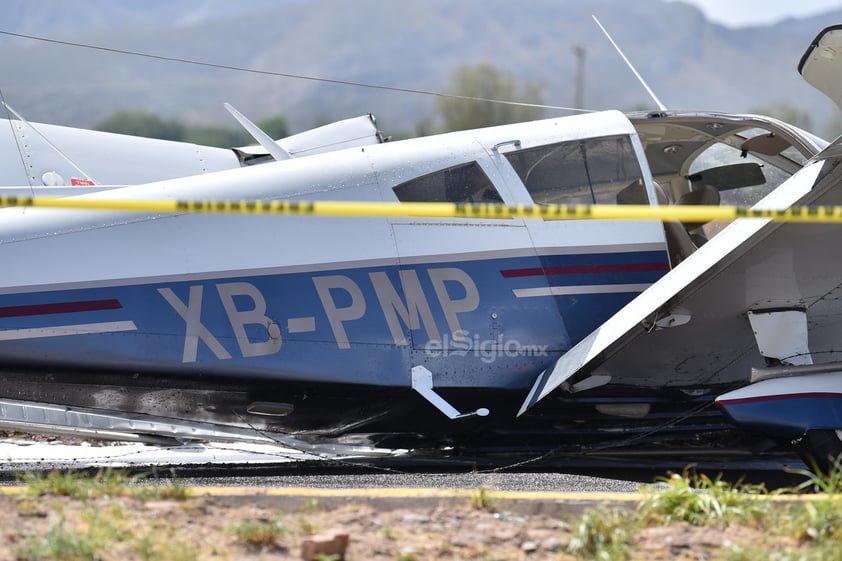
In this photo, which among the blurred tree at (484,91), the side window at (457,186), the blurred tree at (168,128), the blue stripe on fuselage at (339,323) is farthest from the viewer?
the blurred tree at (484,91)

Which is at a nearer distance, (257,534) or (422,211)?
(257,534)

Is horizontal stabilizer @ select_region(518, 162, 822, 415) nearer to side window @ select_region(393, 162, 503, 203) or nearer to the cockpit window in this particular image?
side window @ select_region(393, 162, 503, 203)

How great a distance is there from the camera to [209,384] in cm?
589

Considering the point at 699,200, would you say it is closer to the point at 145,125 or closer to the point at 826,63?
the point at 826,63

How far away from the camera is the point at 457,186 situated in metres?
6.28

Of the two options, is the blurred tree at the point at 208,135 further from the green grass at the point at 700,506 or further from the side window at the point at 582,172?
the green grass at the point at 700,506

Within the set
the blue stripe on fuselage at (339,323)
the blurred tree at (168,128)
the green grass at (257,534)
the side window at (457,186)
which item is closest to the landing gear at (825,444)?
the blue stripe on fuselage at (339,323)

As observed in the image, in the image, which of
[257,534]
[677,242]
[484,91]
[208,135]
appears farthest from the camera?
[484,91]

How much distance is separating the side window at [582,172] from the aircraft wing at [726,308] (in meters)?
0.86

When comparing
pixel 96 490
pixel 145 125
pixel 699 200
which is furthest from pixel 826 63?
pixel 145 125

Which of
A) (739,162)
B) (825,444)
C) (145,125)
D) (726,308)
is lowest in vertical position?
(825,444)

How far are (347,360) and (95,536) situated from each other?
2535mm

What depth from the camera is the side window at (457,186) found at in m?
6.22

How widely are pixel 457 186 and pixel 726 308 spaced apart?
1.81 metres
